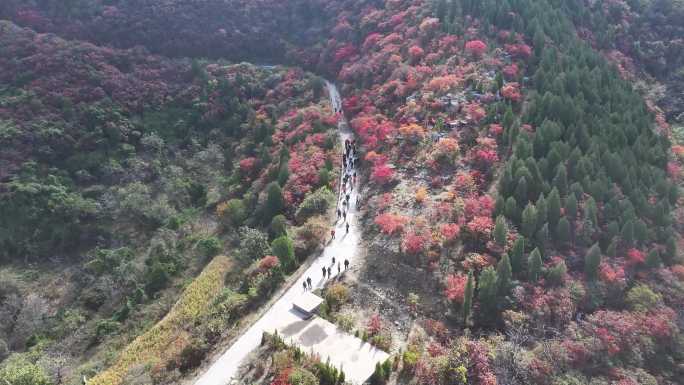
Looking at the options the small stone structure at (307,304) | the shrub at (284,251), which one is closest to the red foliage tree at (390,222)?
the shrub at (284,251)

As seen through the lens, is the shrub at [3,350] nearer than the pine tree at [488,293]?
No

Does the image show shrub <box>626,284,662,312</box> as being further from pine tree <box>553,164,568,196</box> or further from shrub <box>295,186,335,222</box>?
shrub <box>295,186,335,222</box>

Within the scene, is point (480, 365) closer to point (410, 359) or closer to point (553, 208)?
point (410, 359)

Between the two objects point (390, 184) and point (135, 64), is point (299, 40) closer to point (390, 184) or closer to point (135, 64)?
point (135, 64)

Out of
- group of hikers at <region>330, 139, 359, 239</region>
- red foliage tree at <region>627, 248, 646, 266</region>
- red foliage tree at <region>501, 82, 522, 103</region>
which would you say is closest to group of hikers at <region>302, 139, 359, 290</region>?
group of hikers at <region>330, 139, 359, 239</region>

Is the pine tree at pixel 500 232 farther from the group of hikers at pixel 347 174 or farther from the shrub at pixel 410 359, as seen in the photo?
the group of hikers at pixel 347 174

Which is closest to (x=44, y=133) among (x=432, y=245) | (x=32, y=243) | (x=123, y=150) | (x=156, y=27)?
(x=123, y=150)

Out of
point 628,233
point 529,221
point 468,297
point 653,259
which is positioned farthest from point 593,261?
point 468,297
